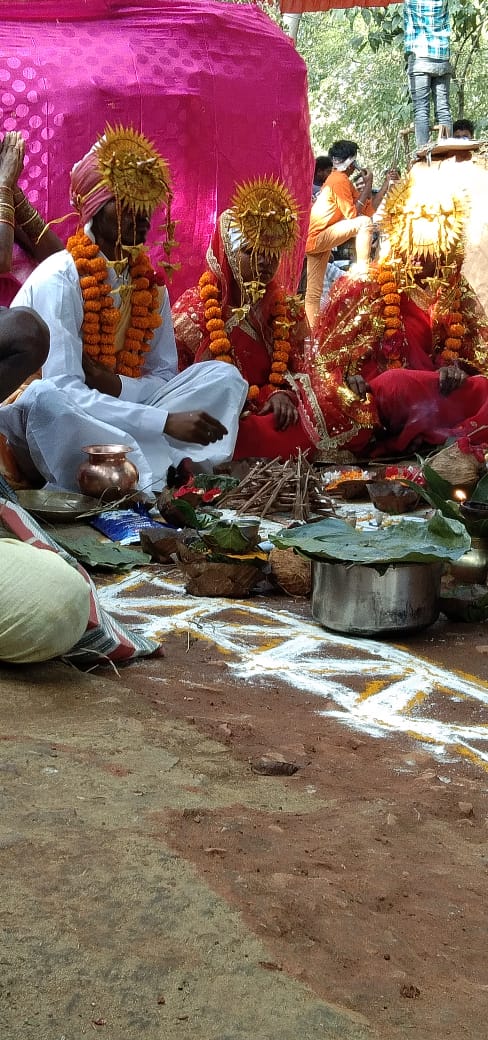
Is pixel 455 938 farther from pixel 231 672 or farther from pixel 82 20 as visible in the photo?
pixel 82 20

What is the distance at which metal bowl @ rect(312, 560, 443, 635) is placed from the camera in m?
3.44

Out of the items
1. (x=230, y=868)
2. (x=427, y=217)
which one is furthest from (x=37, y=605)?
(x=427, y=217)

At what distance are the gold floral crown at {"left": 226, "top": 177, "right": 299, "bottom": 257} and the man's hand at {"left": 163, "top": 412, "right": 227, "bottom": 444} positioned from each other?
1.17m

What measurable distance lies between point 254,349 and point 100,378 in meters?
1.21

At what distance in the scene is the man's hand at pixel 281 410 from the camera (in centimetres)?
650

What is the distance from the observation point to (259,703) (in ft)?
9.29

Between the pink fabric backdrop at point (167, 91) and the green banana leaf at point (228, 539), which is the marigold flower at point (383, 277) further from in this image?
the green banana leaf at point (228, 539)

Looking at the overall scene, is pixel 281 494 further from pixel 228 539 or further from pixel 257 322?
pixel 257 322

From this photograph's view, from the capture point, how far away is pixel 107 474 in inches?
204

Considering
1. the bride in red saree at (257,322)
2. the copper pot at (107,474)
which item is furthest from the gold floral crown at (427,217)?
the copper pot at (107,474)

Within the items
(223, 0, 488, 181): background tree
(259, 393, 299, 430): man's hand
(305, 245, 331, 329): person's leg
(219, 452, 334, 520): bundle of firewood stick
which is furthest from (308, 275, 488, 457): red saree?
(223, 0, 488, 181): background tree

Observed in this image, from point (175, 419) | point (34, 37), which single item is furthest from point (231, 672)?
point (34, 37)

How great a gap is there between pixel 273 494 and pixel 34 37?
4200 mm

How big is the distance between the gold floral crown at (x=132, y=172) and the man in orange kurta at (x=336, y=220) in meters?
4.67
